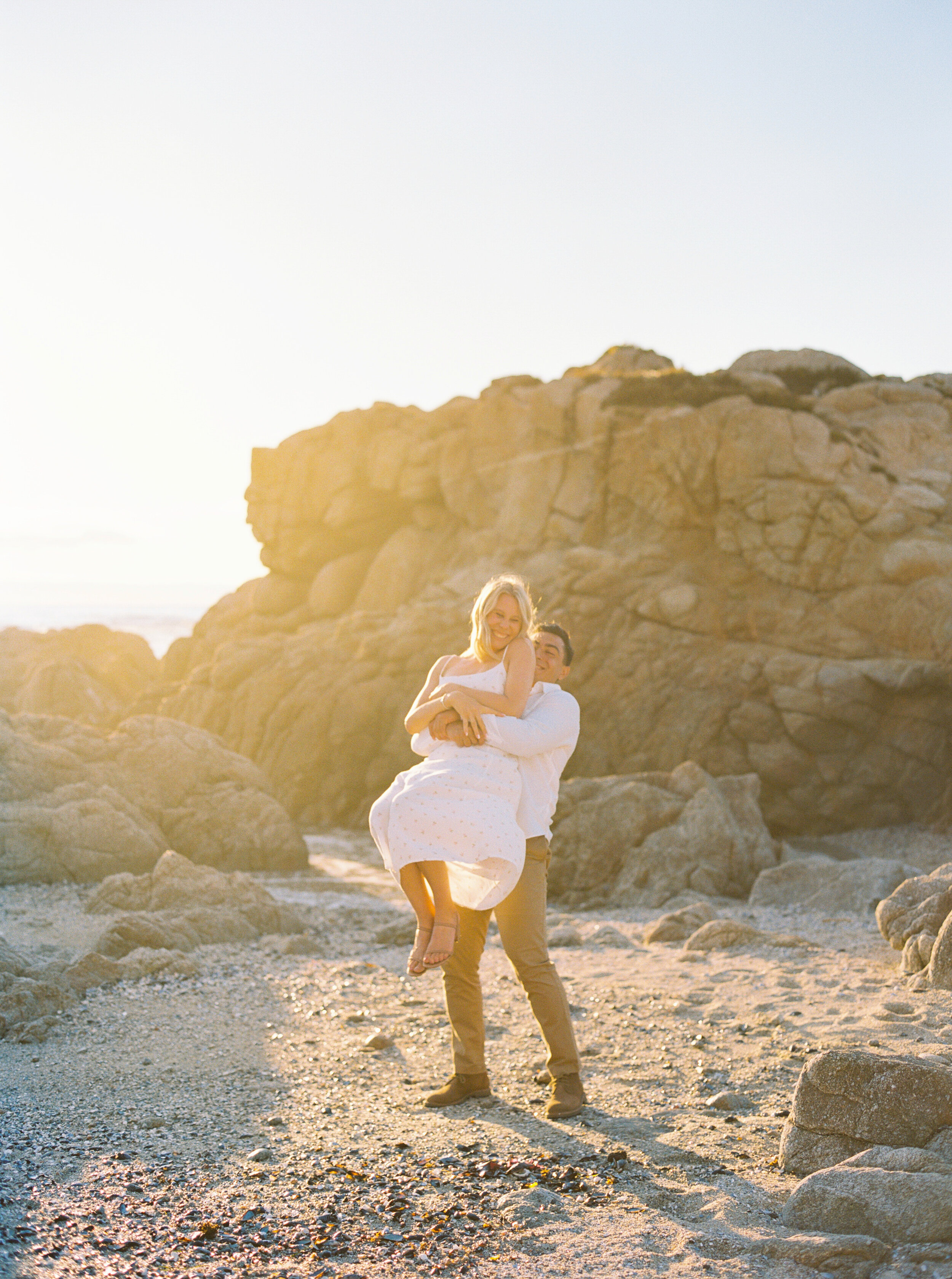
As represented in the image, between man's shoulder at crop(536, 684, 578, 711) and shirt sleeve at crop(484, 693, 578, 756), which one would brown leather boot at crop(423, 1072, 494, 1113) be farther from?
man's shoulder at crop(536, 684, 578, 711)

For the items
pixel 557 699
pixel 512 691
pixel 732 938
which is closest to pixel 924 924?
pixel 732 938

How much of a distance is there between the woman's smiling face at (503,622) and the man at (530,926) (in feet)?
1.03

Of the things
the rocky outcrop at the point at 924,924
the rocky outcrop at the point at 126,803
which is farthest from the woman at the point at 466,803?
the rocky outcrop at the point at 126,803

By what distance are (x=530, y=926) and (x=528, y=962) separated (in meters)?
0.17

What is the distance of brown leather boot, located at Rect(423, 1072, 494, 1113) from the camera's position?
17.9 feet

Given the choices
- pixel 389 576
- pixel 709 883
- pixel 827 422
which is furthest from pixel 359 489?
pixel 709 883

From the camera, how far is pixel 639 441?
23250 mm

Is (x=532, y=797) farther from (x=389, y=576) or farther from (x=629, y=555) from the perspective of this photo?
(x=389, y=576)

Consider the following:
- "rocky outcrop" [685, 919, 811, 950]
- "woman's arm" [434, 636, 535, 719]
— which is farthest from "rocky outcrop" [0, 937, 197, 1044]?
"rocky outcrop" [685, 919, 811, 950]

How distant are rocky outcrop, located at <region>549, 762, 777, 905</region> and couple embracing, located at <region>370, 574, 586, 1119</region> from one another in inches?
325

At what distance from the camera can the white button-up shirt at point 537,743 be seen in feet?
16.5

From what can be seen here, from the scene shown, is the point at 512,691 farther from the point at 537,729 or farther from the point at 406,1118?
the point at 406,1118

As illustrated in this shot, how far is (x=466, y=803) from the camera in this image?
16.1ft

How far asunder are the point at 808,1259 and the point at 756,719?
17273mm
